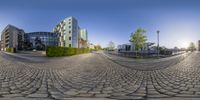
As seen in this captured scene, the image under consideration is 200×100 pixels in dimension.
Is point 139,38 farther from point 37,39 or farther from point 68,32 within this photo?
point 37,39

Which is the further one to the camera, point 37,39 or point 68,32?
point 37,39

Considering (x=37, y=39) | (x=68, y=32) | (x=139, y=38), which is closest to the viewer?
(x=139, y=38)

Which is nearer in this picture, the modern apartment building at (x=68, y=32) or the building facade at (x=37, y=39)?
the modern apartment building at (x=68, y=32)

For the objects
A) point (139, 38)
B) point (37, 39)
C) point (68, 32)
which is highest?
point (68, 32)

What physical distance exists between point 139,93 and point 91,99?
1330 mm

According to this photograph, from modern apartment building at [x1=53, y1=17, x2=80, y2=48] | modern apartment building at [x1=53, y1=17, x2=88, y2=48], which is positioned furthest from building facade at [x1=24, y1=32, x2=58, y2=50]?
modern apartment building at [x1=53, y1=17, x2=80, y2=48]

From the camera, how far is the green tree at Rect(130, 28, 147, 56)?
3716 centimetres

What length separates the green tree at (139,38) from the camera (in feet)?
122

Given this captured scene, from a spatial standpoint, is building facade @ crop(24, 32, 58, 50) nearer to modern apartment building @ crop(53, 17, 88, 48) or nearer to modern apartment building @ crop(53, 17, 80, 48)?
modern apartment building @ crop(53, 17, 88, 48)

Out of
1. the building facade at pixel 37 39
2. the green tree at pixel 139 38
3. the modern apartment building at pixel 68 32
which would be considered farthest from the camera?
the building facade at pixel 37 39

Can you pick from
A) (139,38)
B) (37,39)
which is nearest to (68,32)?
(37,39)

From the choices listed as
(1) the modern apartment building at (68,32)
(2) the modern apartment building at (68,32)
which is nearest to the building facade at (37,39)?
(1) the modern apartment building at (68,32)

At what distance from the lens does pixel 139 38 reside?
37219mm

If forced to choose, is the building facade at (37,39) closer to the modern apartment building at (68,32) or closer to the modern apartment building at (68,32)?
the modern apartment building at (68,32)
